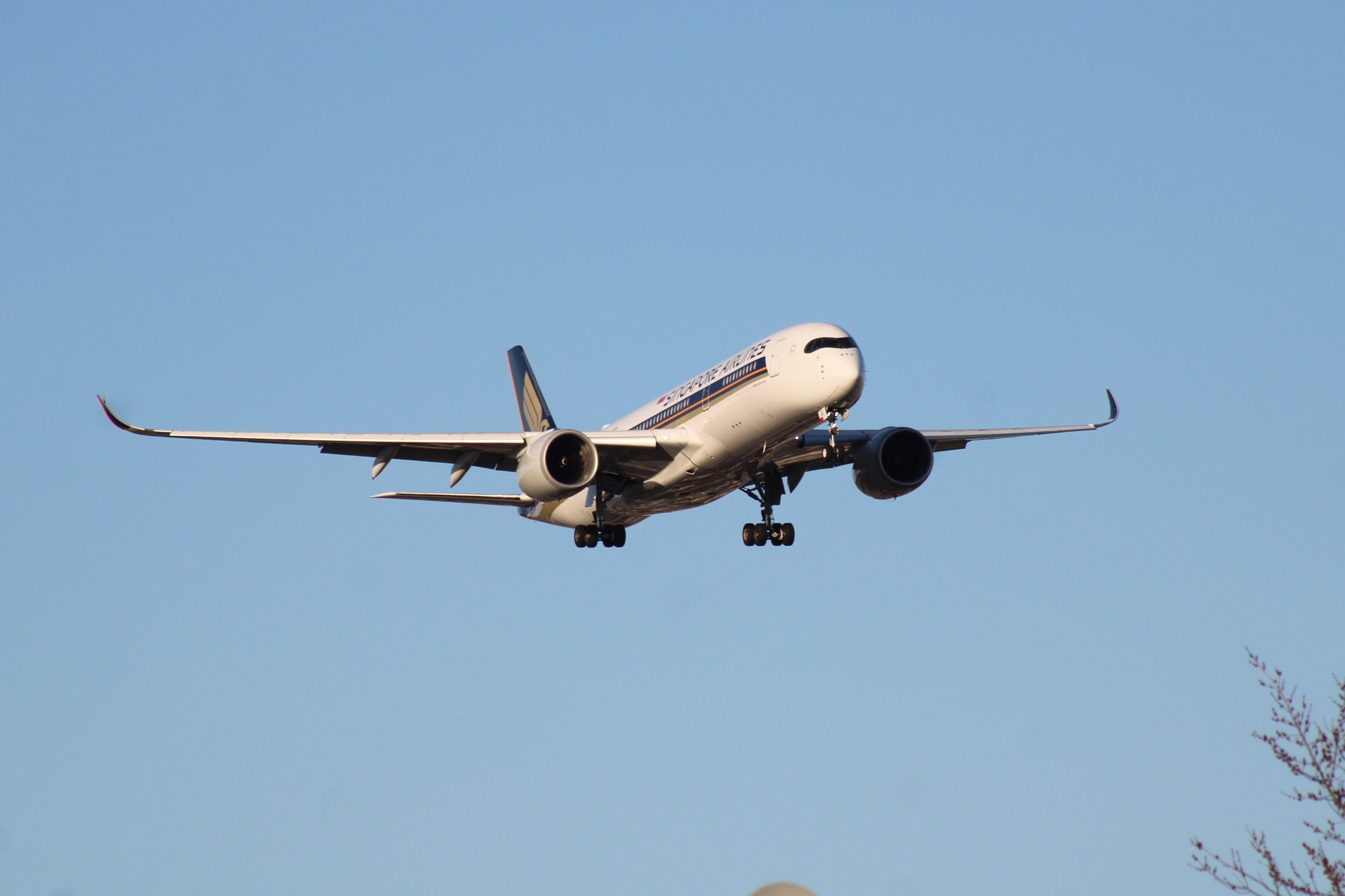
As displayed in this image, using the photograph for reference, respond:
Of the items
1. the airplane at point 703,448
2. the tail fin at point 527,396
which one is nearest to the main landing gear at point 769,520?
the airplane at point 703,448

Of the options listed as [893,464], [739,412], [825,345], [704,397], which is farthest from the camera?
[893,464]

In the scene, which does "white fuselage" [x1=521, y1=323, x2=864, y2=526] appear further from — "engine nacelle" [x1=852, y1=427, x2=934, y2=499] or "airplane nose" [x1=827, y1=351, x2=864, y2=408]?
"engine nacelle" [x1=852, y1=427, x2=934, y2=499]

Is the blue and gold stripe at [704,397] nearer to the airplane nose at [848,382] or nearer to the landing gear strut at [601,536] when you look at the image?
the airplane nose at [848,382]

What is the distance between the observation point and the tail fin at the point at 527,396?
53000mm

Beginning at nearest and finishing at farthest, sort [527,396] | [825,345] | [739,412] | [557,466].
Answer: [825,345], [739,412], [557,466], [527,396]

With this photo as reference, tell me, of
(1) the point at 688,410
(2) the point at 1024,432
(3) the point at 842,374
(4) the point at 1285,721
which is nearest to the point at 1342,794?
(4) the point at 1285,721

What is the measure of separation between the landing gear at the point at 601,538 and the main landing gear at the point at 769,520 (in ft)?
12.1

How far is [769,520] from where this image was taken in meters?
44.6

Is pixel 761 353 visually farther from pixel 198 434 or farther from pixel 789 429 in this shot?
pixel 198 434

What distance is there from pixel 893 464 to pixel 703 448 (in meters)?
7.10

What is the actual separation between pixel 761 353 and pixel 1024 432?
48.4ft

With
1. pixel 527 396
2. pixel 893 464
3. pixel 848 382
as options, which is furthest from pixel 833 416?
pixel 527 396

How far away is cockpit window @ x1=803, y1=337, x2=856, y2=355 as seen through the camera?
3788 centimetres

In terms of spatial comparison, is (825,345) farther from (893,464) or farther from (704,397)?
(893,464)
